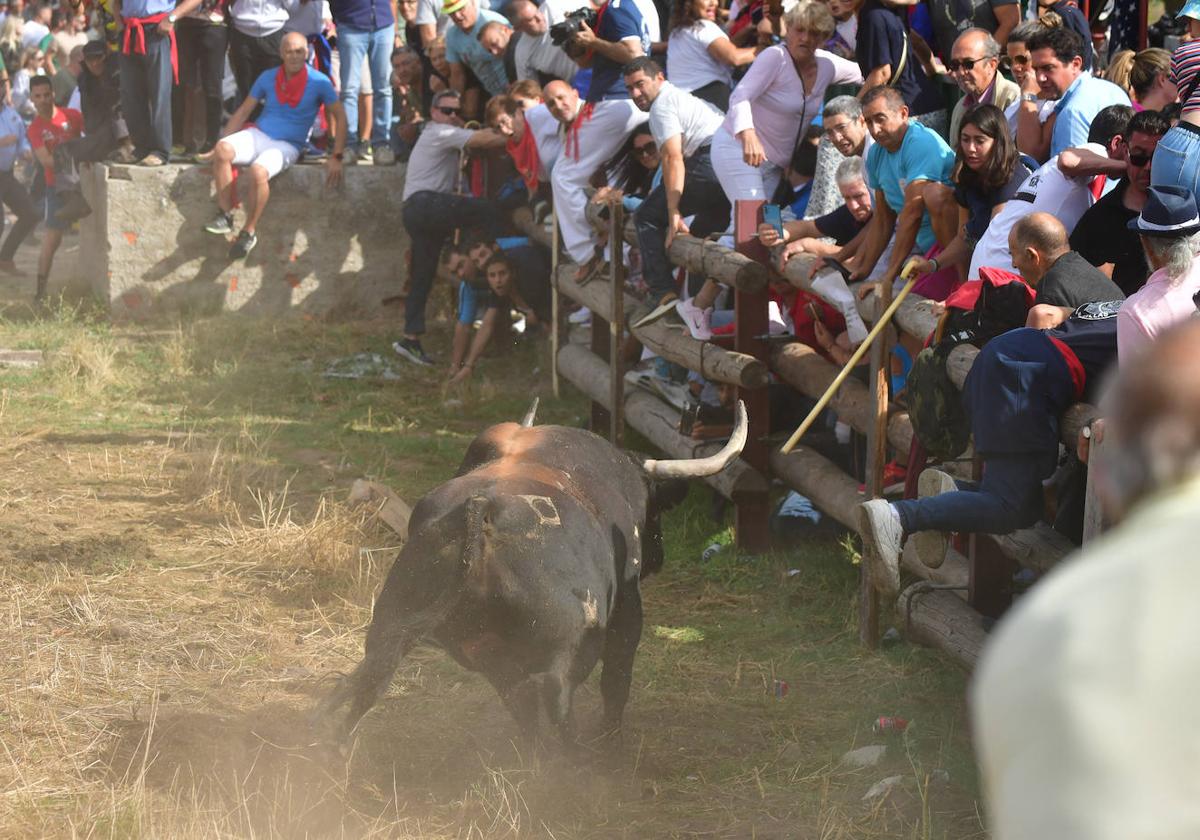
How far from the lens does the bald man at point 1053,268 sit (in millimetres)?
5148

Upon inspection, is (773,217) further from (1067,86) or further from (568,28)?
(568,28)

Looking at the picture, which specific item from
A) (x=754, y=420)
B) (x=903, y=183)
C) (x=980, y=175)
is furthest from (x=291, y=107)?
(x=980, y=175)

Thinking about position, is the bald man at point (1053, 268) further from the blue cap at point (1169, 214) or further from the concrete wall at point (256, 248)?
the concrete wall at point (256, 248)

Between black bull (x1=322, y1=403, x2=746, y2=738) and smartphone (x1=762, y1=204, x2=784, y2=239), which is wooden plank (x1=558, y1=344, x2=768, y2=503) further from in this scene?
black bull (x1=322, y1=403, x2=746, y2=738)

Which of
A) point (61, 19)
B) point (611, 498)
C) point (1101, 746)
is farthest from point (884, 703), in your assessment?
point (61, 19)

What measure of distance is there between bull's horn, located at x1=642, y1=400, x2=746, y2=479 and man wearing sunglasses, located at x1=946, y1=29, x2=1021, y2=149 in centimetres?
204

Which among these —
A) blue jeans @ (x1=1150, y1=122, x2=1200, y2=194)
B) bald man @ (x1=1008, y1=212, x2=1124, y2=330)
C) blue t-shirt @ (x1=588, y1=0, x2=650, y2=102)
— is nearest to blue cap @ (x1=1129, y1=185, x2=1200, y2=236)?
blue jeans @ (x1=1150, y1=122, x2=1200, y2=194)

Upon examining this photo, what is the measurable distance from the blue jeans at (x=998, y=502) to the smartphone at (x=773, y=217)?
285 centimetres

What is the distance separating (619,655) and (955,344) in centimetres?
171

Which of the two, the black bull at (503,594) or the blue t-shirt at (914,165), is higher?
the blue t-shirt at (914,165)

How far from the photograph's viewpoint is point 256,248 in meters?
13.0

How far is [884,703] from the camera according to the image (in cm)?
589

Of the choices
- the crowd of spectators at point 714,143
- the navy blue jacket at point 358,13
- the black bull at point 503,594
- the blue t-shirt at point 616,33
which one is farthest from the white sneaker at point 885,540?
the navy blue jacket at point 358,13

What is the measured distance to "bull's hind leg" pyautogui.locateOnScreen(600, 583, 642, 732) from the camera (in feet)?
18.1
